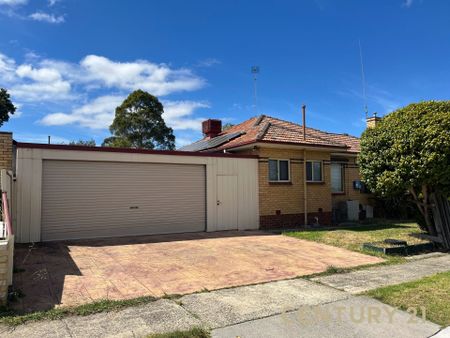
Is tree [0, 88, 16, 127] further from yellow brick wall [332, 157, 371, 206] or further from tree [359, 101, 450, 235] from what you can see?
tree [359, 101, 450, 235]

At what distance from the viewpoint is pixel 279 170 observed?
15180mm

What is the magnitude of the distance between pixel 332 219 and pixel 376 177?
6.95 metres

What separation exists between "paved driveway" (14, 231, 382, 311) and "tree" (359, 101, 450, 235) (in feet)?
7.95

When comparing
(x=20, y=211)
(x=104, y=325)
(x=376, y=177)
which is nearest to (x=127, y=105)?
(x=20, y=211)

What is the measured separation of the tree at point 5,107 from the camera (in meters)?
33.7

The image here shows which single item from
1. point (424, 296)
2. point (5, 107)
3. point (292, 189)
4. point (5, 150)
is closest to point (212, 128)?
point (292, 189)

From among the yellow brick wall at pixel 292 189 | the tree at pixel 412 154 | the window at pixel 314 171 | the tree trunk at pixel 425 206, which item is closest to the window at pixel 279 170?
the yellow brick wall at pixel 292 189

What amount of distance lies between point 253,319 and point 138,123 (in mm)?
32641

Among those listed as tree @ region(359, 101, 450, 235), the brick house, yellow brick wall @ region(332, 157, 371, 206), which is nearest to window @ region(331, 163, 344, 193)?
the brick house

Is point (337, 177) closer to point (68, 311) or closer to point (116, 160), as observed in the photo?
point (116, 160)

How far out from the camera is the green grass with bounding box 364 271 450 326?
5.13 m

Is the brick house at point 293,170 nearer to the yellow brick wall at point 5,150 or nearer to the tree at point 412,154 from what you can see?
the tree at point 412,154

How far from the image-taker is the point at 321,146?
1555cm

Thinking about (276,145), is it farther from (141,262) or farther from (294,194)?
(141,262)
